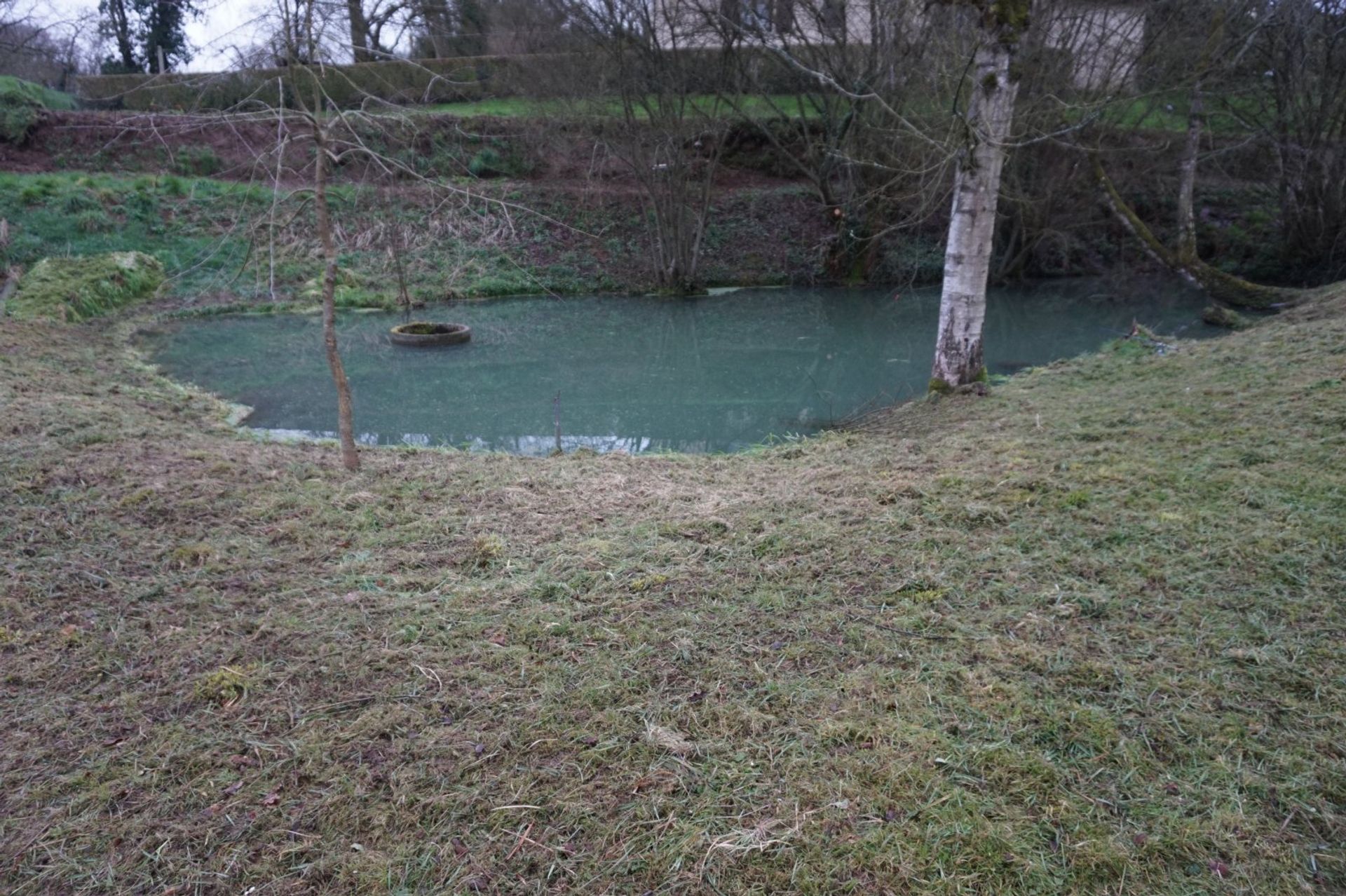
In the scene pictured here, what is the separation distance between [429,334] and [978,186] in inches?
366

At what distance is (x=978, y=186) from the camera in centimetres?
762

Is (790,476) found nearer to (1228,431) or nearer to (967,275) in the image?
(1228,431)

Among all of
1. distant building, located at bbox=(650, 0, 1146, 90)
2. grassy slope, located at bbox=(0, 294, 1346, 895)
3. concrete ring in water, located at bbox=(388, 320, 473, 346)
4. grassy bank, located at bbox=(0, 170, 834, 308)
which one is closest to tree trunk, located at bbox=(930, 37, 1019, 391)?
grassy slope, located at bbox=(0, 294, 1346, 895)

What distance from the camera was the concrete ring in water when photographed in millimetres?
13859

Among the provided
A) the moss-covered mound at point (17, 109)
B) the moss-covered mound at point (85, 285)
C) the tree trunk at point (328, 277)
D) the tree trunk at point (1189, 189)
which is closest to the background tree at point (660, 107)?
the tree trunk at point (1189, 189)

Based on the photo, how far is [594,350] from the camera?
1424 centimetres

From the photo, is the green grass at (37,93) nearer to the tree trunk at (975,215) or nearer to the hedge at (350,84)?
the hedge at (350,84)

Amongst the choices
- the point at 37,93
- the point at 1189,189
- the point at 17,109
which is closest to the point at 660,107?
the point at 1189,189

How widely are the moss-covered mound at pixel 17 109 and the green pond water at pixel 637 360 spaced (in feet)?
36.3

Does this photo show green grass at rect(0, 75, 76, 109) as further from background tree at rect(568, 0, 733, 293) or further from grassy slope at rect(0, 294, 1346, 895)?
grassy slope at rect(0, 294, 1346, 895)

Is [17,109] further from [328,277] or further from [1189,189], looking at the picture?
[1189,189]

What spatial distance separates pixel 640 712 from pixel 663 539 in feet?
5.13

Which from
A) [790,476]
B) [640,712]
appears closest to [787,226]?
[790,476]

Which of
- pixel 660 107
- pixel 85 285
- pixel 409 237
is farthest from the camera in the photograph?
pixel 409 237
